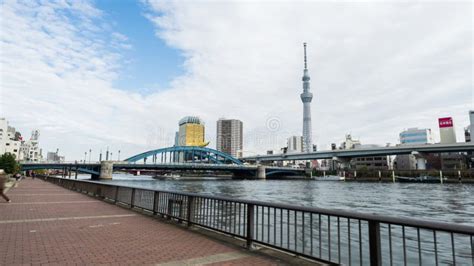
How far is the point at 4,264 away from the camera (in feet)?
17.1

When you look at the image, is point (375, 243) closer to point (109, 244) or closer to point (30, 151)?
point (109, 244)

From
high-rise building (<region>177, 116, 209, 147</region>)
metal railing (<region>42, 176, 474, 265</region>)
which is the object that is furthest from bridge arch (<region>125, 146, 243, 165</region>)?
metal railing (<region>42, 176, 474, 265</region>)

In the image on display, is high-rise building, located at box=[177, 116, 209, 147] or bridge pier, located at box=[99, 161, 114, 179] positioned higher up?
high-rise building, located at box=[177, 116, 209, 147]

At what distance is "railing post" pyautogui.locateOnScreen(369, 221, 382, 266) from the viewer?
441 centimetres

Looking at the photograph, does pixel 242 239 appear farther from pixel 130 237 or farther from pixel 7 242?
pixel 7 242

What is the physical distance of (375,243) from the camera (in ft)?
14.6

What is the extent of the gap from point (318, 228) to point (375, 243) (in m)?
4.31

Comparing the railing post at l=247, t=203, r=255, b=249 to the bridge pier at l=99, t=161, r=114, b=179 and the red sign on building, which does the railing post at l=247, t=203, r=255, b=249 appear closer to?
the bridge pier at l=99, t=161, r=114, b=179

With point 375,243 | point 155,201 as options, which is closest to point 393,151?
point 155,201

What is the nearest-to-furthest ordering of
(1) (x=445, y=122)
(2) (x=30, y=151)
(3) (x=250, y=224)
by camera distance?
(3) (x=250, y=224) → (1) (x=445, y=122) → (2) (x=30, y=151)

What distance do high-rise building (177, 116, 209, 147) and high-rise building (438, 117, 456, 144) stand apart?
385 ft

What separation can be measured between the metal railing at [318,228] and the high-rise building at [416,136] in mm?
130218

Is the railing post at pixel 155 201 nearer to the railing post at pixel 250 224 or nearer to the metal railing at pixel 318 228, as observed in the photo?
the metal railing at pixel 318 228

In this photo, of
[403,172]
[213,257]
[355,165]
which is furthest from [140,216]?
[355,165]
